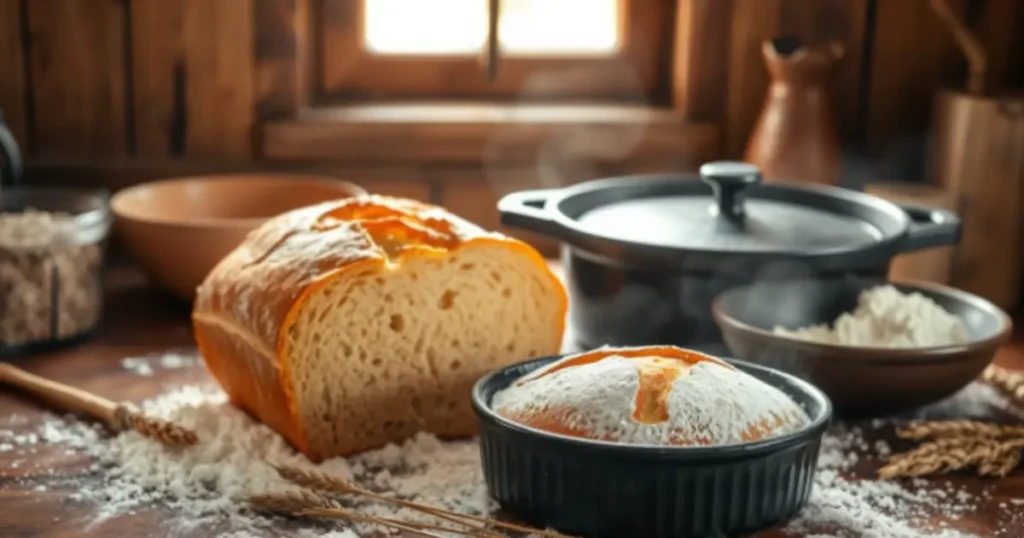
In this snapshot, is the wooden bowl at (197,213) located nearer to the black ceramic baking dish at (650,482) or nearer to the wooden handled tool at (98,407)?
the wooden handled tool at (98,407)

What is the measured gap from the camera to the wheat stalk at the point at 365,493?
1134 mm

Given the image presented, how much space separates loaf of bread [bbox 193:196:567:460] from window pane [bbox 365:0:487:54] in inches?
33.2

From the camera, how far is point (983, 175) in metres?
1.93

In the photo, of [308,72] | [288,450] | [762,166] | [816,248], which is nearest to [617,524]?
[288,450]

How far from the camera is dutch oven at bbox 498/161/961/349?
4.79ft

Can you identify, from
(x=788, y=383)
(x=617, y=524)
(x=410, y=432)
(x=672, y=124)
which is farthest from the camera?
(x=672, y=124)

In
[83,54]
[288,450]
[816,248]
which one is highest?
[83,54]

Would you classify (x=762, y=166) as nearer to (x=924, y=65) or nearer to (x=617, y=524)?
(x=924, y=65)

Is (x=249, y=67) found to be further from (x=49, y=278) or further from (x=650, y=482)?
(x=650, y=482)

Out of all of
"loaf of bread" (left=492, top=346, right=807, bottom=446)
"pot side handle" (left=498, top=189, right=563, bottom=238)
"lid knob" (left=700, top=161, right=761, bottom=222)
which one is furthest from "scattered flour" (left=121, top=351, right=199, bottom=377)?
"lid knob" (left=700, top=161, right=761, bottom=222)

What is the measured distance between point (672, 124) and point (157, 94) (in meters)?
0.77

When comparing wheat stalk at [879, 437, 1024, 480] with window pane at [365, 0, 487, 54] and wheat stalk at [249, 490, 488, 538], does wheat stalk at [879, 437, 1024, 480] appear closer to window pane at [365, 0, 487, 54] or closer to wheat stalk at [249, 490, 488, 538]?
wheat stalk at [249, 490, 488, 538]

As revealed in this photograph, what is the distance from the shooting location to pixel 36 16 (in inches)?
80.2

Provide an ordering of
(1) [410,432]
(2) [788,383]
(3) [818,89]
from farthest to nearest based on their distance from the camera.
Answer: (3) [818,89], (1) [410,432], (2) [788,383]
